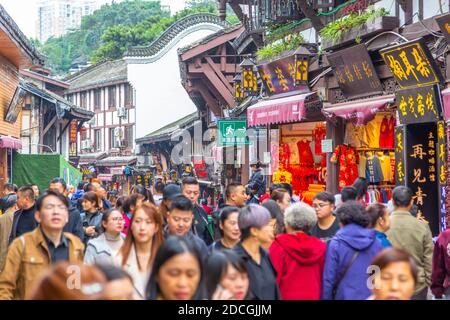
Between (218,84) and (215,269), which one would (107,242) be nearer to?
(215,269)

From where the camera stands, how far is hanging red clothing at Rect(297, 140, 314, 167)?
82.8 ft

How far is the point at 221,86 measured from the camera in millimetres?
35812

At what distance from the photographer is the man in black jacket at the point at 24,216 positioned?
38.8 feet

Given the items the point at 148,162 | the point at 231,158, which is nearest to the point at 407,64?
the point at 231,158

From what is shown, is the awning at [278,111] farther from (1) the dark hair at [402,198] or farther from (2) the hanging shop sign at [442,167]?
(1) the dark hair at [402,198]

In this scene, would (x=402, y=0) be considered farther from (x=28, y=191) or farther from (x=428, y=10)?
(x=28, y=191)

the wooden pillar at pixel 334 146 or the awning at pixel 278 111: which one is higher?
the awning at pixel 278 111

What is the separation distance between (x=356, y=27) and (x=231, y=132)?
10712 millimetres

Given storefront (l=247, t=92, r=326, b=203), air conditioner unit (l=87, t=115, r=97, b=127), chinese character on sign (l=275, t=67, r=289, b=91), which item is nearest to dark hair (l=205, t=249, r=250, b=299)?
storefront (l=247, t=92, r=326, b=203)

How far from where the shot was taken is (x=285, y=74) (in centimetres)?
2380

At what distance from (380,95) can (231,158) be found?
1656 cm

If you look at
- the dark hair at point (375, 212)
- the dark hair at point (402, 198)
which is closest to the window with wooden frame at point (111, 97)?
the dark hair at point (402, 198)

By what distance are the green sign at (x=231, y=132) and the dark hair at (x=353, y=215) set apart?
20910 mm
